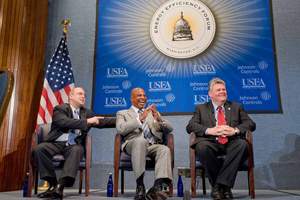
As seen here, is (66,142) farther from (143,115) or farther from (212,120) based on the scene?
(212,120)

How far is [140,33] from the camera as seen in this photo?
482cm

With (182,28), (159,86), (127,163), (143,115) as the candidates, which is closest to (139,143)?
(127,163)

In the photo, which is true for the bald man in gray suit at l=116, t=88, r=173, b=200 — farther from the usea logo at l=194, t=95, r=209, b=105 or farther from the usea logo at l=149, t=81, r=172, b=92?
the usea logo at l=194, t=95, r=209, b=105

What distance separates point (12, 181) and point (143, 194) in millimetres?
1907

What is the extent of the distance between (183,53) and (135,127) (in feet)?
5.48

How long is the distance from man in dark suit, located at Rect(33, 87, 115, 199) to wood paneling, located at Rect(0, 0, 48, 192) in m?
0.89

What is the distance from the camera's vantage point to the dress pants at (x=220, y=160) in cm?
288

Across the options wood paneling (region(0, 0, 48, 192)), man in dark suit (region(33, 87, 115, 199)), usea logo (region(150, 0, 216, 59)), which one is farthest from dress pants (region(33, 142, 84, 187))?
usea logo (region(150, 0, 216, 59))

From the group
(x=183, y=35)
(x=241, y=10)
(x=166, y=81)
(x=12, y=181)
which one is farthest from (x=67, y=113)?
(x=241, y=10)

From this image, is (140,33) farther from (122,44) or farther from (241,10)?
(241,10)

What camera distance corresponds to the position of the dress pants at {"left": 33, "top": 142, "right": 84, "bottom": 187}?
3.06 meters

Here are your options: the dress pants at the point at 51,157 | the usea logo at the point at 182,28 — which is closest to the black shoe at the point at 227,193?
the dress pants at the point at 51,157

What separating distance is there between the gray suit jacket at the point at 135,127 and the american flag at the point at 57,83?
1.08 metres

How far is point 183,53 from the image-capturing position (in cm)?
466
